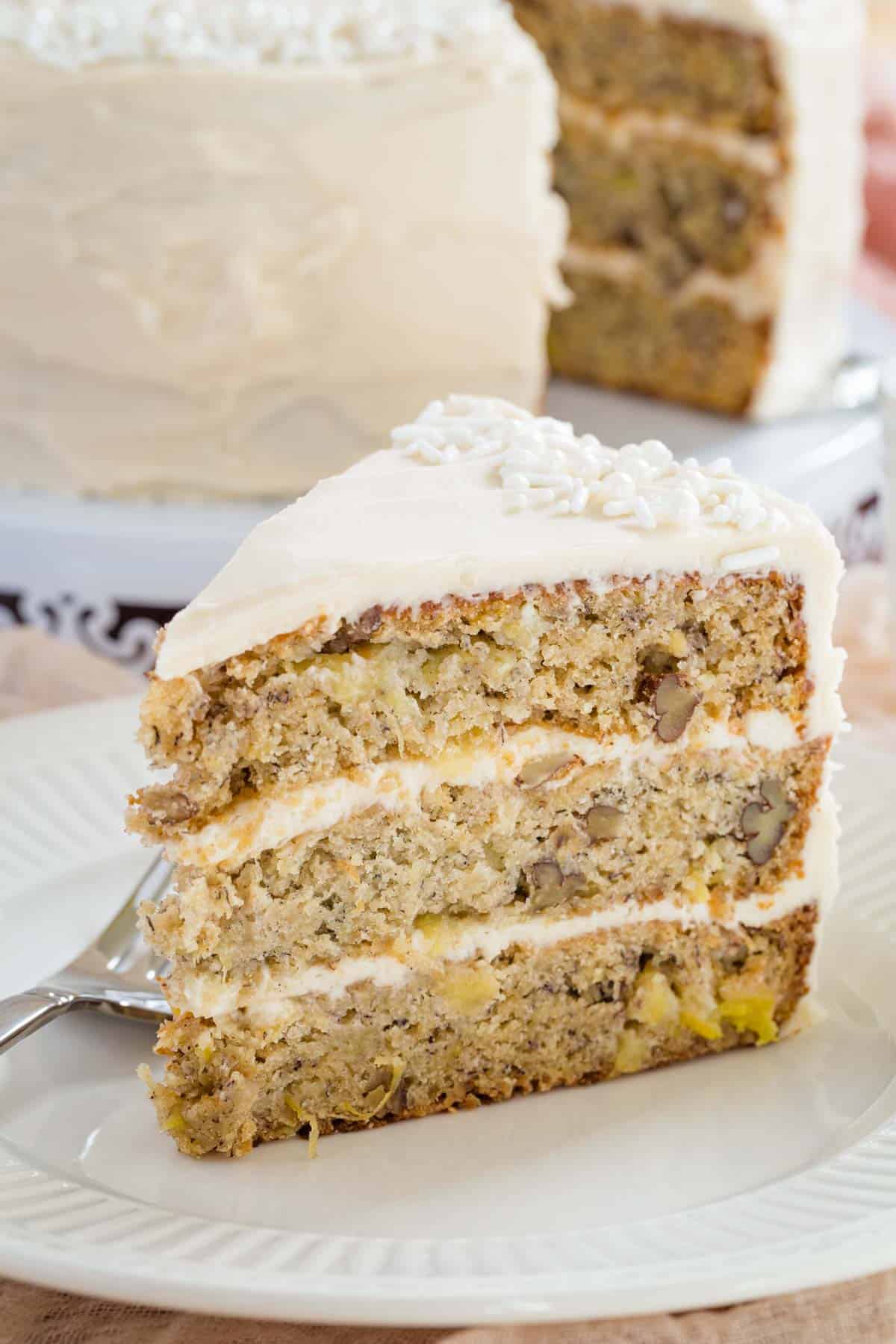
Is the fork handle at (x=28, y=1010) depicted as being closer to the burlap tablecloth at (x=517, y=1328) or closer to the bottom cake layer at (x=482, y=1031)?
the bottom cake layer at (x=482, y=1031)

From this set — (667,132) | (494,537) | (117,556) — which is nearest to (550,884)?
(494,537)

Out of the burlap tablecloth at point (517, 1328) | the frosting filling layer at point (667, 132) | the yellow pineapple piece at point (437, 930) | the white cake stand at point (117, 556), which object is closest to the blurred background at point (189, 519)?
the white cake stand at point (117, 556)

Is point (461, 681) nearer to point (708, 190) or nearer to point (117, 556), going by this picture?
point (117, 556)

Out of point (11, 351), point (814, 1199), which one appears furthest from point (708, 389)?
point (814, 1199)

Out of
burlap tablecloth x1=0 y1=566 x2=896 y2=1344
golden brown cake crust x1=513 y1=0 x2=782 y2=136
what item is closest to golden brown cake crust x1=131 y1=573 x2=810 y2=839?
burlap tablecloth x1=0 y1=566 x2=896 y2=1344

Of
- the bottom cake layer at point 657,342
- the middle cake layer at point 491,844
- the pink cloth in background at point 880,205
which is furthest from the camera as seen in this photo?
the pink cloth in background at point 880,205

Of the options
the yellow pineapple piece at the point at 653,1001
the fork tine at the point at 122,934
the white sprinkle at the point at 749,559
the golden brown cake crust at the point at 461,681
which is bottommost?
the fork tine at the point at 122,934

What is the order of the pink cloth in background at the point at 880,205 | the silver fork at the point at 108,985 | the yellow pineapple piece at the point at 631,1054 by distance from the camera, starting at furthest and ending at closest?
the pink cloth in background at the point at 880,205
the yellow pineapple piece at the point at 631,1054
the silver fork at the point at 108,985

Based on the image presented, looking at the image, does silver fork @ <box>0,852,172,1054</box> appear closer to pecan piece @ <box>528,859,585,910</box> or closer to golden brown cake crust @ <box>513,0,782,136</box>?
pecan piece @ <box>528,859,585,910</box>
